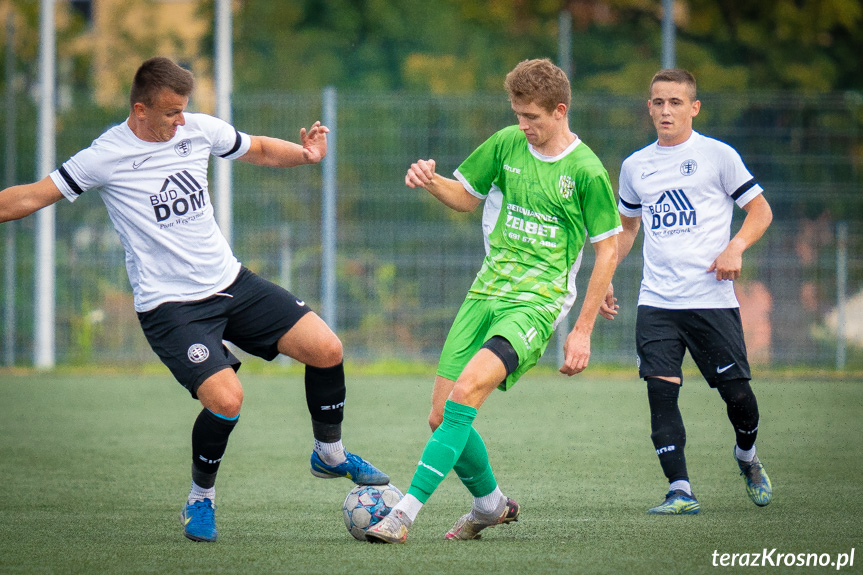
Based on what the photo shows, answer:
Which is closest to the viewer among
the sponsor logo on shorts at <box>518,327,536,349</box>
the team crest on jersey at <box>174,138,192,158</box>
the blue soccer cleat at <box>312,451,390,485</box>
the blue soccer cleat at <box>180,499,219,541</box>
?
the sponsor logo on shorts at <box>518,327,536,349</box>

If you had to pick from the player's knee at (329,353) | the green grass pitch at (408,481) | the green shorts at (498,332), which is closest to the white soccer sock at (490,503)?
the green grass pitch at (408,481)

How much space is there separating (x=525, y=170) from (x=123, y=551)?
7.89 ft

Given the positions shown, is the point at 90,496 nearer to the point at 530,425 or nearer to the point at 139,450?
the point at 139,450

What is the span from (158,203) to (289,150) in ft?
2.63

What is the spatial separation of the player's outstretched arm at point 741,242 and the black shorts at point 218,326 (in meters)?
2.14

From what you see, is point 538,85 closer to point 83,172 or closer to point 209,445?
point 83,172

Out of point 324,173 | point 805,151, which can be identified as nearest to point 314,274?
point 324,173

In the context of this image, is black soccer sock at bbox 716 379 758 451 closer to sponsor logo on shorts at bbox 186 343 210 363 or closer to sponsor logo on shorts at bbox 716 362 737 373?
→ sponsor logo on shorts at bbox 716 362 737 373

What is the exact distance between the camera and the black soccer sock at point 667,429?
5.79m

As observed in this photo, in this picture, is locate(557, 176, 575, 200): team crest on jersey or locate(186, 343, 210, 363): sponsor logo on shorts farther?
locate(186, 343, 210, 363): sponsor logo on shorts

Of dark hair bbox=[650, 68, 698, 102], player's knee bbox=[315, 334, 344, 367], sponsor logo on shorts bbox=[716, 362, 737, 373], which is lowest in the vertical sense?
sponsor logo on shorts bbox=[716, 362, 737, 373]

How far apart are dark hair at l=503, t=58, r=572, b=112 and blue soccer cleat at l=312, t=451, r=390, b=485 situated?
194cm

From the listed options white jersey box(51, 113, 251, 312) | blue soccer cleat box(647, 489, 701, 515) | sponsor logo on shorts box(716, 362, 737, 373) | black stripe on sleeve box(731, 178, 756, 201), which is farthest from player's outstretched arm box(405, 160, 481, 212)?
blue soccer cleat box(647, 489, 701, 515)

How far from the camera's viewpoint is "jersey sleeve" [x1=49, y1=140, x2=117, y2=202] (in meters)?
5.14
